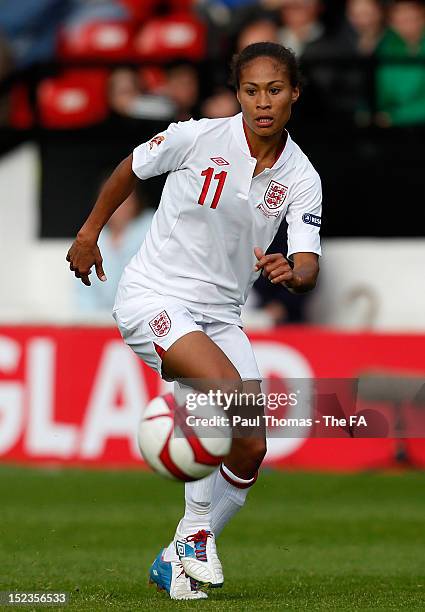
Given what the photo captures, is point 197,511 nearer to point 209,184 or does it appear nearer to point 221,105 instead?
point 209,184

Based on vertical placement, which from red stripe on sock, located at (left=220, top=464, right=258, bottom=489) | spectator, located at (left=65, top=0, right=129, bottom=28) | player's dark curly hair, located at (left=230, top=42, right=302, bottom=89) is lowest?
red stripe on sock, located at (left=220, top=464, right=258, bottom=489)

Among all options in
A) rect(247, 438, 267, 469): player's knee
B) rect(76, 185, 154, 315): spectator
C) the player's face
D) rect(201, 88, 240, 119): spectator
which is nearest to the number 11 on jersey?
the player's face

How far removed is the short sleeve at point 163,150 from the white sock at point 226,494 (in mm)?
1393

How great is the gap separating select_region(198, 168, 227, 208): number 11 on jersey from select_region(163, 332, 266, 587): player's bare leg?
1.94 ft

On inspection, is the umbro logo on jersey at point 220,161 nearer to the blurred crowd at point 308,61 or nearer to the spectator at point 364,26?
the blurred crowd at point 308,61

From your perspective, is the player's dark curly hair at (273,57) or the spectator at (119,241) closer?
the player's dark curly hair at (273,57)

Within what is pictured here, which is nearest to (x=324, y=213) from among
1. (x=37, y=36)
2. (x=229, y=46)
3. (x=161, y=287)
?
(x=229, y=46)

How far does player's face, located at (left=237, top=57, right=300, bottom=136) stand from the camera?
613 centimetres

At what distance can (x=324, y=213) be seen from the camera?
45.6ft

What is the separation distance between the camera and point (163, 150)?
6270 millimetres

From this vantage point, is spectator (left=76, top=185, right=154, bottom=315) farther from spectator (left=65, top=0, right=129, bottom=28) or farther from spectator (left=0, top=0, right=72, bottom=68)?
spectator (left=0, top=0, right=72, bottom=68)

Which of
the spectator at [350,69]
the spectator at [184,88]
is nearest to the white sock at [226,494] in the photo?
the spectator at [350,69]

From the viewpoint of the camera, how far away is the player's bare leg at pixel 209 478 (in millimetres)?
5992

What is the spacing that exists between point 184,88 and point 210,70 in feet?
1.03
